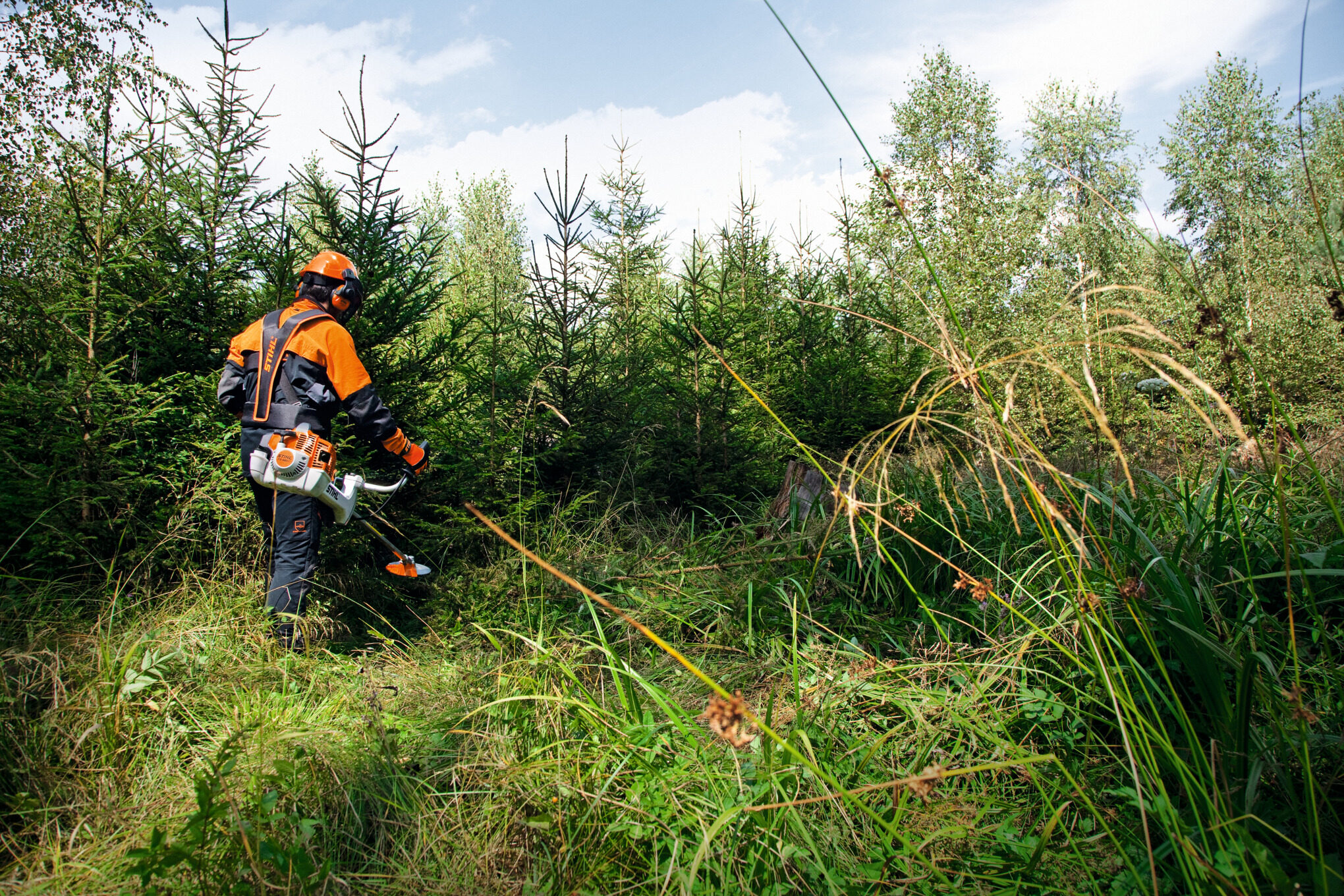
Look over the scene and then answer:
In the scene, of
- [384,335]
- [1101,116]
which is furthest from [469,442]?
[1101,116]

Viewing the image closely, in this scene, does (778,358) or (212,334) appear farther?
(778,358)

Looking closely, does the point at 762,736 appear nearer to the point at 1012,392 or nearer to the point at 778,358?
the point at 1012,392

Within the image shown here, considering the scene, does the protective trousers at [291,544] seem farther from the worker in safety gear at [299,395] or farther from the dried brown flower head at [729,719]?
the dried brown flower head at [729,719]

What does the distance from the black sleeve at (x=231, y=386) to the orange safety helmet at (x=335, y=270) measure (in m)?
0.64

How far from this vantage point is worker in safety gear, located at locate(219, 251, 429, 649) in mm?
3697

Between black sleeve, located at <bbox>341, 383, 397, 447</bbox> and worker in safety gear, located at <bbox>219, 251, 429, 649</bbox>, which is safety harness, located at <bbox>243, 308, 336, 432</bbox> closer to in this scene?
worker in safety gear, located at <bbox>219, 251, 429, 649</bbox>

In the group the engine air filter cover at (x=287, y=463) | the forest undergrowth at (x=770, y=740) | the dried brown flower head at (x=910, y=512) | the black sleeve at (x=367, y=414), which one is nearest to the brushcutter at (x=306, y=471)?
the engine air filter cover at (x=287, y=463)

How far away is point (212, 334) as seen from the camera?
4441 mm

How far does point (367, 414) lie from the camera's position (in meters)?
3.79

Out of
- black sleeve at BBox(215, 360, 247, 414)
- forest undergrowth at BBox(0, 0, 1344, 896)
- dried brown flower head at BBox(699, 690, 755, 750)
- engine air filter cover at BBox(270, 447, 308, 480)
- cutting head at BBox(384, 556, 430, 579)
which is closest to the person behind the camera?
dried brown flower head at BBox(699, 690, 755, 750)

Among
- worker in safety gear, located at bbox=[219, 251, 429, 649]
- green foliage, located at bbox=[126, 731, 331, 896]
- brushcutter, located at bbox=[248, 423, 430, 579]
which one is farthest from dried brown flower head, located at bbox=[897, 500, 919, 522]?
worker in safety gear, located at bbox=[219, 251, 429, 649]

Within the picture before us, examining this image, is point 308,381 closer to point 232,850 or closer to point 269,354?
point 269,354

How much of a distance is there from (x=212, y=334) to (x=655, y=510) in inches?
140

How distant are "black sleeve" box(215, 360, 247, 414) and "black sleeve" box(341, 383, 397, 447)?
0.64 m
